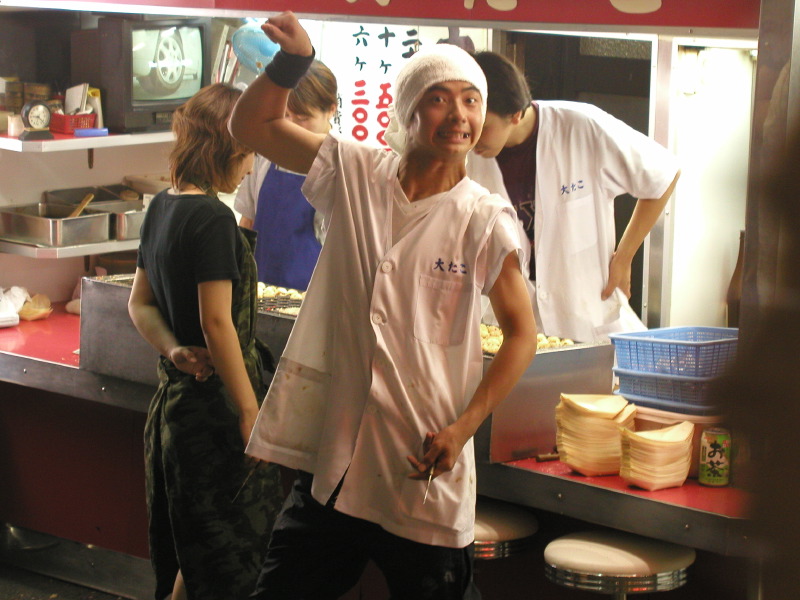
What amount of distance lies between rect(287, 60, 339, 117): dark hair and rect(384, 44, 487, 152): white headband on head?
4.99 feet

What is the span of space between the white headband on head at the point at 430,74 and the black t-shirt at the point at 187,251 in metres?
0.72

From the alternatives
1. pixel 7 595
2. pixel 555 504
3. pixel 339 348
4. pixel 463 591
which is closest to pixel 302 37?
pixel 339 348

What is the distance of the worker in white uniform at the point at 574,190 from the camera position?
365 centimetres

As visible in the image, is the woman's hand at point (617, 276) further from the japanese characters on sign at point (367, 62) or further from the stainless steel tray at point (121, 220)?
the stainless steel tray at point (121, 220)

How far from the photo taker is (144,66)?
4.88 metres

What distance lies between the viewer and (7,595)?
4.36 m

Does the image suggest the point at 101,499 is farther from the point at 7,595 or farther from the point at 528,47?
the point at 528,47

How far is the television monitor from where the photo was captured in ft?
15.8

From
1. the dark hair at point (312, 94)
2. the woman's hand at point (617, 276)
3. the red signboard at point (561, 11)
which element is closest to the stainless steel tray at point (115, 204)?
the dark hair at point (312, 94)

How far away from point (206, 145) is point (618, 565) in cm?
152

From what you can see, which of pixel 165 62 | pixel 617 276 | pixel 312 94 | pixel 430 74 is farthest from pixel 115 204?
pixel 430 74

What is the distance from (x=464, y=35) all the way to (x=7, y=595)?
281cm

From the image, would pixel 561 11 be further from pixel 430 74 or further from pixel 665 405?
pixel 665 405

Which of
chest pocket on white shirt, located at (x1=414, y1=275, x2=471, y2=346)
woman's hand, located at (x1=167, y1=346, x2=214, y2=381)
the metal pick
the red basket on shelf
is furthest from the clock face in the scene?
the metal pick
